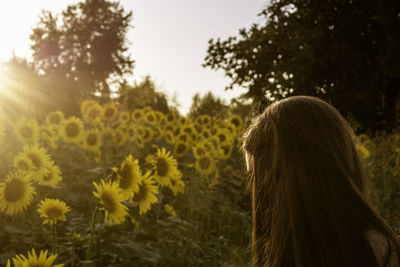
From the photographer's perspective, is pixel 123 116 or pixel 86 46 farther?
pixel 86 46

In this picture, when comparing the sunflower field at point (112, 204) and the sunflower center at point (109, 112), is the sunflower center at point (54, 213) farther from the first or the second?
the sunflower center at point (109, 112)

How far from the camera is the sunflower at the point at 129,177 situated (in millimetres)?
2690

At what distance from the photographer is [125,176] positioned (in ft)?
8.88

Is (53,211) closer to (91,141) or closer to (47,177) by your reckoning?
(47,177)

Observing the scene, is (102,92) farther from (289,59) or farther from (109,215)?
(109,215)

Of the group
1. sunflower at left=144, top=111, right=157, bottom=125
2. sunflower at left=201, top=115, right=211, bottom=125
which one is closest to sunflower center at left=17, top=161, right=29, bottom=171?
sunflower at left=144, top=111, right=157, bottom=125

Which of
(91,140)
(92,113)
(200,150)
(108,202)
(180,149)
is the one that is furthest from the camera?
(92,113)

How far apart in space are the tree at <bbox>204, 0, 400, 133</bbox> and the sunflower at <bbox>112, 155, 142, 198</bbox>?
306 inches

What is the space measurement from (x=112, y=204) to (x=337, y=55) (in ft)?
31.5

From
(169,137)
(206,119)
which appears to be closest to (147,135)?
(169,137)

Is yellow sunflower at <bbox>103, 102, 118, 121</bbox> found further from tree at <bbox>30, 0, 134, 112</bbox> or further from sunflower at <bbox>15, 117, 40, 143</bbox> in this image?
tree at <bbox>30, 0, 134, 112</bbox>

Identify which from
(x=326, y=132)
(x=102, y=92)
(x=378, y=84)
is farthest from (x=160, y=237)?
(x=102, y=92)

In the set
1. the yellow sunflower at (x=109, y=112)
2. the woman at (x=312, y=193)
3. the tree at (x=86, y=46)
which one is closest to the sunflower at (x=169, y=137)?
the yellow sunflower at (x=109, y=112)

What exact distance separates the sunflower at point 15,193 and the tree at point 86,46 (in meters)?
23.0
